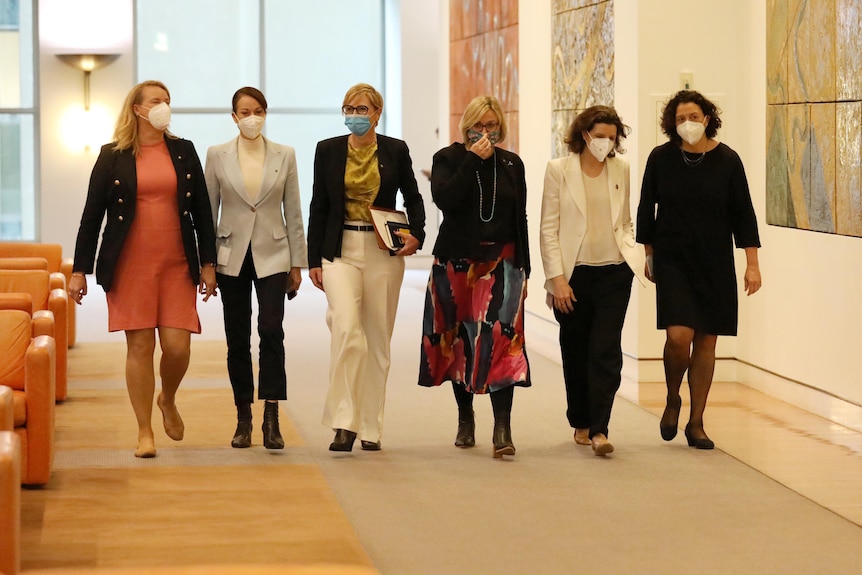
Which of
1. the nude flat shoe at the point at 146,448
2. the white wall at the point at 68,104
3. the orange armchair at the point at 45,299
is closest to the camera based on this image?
the nude flat shoe at the point at 146,448

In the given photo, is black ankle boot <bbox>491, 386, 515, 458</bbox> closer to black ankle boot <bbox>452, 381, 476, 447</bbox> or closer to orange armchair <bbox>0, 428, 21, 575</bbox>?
black ankle boot <bbox>452, 381, 476, 447</bbox>

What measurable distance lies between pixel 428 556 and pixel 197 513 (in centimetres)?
106

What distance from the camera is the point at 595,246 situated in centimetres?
637

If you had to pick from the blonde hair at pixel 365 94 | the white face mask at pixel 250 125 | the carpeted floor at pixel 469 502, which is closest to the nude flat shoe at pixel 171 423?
the carpeted floor at pixel 469 502

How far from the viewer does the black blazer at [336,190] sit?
243 inches

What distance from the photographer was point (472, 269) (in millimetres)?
6270

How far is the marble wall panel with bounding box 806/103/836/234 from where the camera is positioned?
737 centimetres

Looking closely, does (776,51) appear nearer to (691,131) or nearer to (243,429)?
(691,131)

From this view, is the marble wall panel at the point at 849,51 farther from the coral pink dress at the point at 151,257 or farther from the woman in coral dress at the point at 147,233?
the coral pink dress at the point at 151,257

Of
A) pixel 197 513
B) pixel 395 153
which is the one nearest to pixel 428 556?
pixel 197 513

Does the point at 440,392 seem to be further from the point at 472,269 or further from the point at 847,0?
the point at 847,0

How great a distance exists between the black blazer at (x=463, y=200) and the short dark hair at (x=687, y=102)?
807mm

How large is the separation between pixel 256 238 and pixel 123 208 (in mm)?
629

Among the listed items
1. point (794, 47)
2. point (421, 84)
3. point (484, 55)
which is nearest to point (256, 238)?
point (794, 47)
